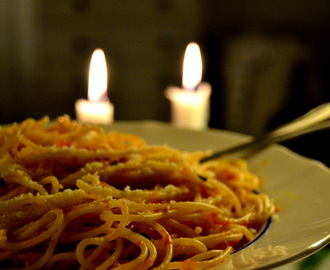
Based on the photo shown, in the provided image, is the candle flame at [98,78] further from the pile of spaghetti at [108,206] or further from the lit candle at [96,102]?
the pile of spaghetti at [108,206]

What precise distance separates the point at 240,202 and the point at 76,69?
118 inches

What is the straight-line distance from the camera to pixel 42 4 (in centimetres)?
370

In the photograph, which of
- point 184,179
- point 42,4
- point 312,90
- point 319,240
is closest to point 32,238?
point 184,179

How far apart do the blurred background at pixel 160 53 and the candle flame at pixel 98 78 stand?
171 centimetres

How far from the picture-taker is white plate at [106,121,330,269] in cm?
77

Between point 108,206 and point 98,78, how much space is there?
109 cm

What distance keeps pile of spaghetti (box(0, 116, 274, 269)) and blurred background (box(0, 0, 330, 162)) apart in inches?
94.8

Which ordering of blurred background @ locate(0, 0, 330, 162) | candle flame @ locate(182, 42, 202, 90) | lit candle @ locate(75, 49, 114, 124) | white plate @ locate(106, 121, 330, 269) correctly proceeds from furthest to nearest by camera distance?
blurred background @ locate(0, 0, 330, 162), candle flame @ locate(182, 42, 202, 90), lit candle @ locate(75, 49, 114, 124), white plate @ locate(106, 121, 330, 269)

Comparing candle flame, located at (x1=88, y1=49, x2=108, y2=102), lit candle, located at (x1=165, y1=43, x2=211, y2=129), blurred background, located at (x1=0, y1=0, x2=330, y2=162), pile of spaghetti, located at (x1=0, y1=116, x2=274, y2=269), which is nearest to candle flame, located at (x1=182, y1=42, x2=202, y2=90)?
lit candle, located at (x1=165, y1=43, x2=211, y2=129)

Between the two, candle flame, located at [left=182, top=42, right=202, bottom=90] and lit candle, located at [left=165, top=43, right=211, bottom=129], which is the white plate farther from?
candle flame, located at [left=182, top=42, right=202, bottom=90]

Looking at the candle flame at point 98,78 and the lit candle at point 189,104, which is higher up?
the candle flame at point 98,78

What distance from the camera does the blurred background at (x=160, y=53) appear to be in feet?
11.5

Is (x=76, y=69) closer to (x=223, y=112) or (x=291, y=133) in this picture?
(x=223, y=112)

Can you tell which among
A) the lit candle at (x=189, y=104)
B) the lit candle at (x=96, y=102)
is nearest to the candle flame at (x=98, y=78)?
the lit candle at (x=96, y=102)
